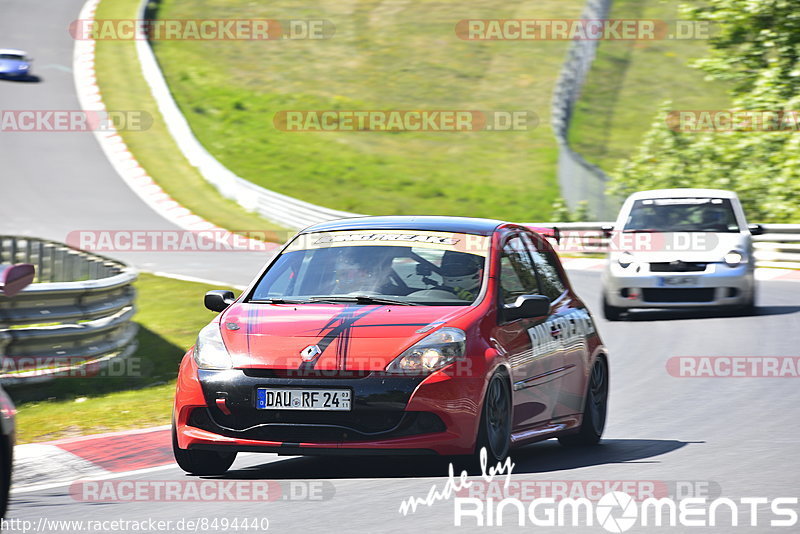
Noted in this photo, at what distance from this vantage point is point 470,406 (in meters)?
6.98

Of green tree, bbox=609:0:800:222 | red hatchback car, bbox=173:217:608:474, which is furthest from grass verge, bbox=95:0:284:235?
red hatchback car, bbox=173:217:608:474

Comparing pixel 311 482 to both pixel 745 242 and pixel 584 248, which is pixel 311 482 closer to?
pixel 745 242

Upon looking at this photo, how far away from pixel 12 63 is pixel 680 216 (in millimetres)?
29991

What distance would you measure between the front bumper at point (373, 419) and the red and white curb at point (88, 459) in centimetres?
113

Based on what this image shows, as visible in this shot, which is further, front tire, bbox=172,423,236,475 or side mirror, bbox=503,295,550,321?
side mirror, bbox=503,295,550,321

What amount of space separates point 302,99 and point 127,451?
40.1 m

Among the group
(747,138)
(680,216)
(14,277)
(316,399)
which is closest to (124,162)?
(747,138)

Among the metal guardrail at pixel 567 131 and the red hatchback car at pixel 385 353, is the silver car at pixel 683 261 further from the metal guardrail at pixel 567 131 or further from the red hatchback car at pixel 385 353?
the metal guardrail at pixel 567 131

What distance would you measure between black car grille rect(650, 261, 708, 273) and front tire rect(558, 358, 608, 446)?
7418 mm

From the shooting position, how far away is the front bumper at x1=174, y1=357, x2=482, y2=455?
22.8 ft

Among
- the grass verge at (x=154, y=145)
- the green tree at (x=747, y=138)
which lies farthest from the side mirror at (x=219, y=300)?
the grass verge at (x=154, y=145)

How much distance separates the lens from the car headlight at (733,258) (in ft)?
53.5

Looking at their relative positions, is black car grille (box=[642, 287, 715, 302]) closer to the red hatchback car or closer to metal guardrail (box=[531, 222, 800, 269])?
metal guardrail (box=[531, 222, 800, 269])

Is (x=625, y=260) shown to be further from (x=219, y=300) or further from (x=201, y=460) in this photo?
(x=201, y=460)
